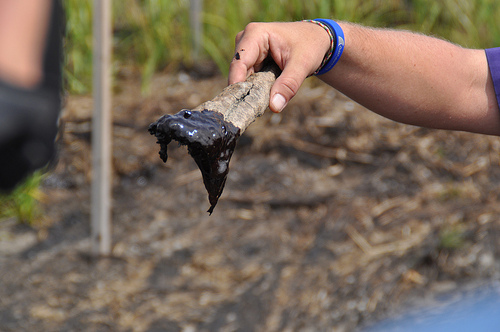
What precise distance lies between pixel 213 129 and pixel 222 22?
12.8 ft

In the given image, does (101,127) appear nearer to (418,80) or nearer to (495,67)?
(418,80)

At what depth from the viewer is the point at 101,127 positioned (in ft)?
10.3

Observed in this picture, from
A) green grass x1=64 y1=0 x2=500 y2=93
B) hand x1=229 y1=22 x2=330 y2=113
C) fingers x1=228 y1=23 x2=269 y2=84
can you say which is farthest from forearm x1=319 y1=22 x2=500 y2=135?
green grass x1=64 y1=0 x2=500 y2=93

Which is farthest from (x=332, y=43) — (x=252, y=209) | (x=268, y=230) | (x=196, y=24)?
(x=196, y=24)

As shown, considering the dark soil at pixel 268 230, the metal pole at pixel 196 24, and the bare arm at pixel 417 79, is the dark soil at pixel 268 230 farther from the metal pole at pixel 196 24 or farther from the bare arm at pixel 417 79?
the bare arm at pixel 417 79

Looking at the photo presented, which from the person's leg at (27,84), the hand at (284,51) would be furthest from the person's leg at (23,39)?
the hand at (284,51)

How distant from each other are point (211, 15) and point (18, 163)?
403 centimetres

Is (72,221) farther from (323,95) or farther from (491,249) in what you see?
(491,249)

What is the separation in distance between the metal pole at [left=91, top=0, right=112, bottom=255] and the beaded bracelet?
1.69 meters

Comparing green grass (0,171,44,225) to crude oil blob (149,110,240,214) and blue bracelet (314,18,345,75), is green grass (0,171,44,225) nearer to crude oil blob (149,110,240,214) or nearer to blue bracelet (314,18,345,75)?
blue bracelet (314,18,345,75)

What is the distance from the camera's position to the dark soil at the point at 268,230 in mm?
3082

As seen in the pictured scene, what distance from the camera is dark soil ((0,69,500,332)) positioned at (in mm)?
3082

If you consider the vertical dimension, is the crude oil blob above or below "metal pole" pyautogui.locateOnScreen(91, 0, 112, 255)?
above

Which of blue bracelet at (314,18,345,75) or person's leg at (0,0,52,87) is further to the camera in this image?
blue bracelet at (314,18,345,75)
